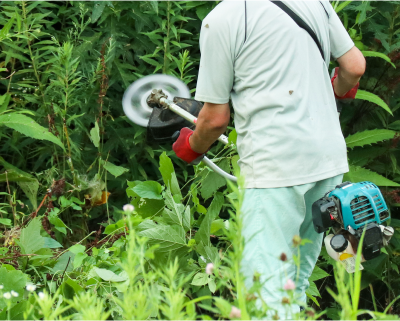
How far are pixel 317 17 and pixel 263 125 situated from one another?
53cm

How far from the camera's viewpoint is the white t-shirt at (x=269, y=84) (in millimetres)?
2150

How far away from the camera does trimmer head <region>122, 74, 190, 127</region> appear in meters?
2.93

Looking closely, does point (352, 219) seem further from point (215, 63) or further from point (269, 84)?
point (215, 63)

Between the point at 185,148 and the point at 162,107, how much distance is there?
396 mm

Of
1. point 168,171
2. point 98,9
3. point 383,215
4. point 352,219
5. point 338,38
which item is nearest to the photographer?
point 352,219

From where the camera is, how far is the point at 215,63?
7.11 feet

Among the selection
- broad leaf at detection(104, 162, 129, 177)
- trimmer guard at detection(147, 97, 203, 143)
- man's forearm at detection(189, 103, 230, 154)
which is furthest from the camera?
broad leaf at detection(104, 162, 129, 177)

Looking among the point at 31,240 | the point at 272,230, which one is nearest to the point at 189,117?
the point at 272,230

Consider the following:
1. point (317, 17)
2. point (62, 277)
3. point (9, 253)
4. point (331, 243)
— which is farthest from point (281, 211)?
point (9, 253)

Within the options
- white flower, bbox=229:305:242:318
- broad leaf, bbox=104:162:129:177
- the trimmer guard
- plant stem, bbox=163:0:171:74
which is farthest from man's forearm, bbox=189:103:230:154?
plant stem, bbox=163:0:171:74

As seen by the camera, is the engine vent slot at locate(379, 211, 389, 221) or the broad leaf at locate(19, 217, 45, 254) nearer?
the engine vent slot at locate(379, 211, 389, 221)

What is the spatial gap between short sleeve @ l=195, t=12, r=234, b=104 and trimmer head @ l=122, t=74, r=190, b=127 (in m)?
0.73

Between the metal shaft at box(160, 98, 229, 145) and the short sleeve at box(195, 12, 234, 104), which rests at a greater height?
the short sleeve at box(195, 12, 234, 104)

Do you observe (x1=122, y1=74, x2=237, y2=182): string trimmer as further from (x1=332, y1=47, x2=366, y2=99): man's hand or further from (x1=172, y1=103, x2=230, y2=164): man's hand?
(x1=332, y1=47, x2=366, y2=99): man's hand
